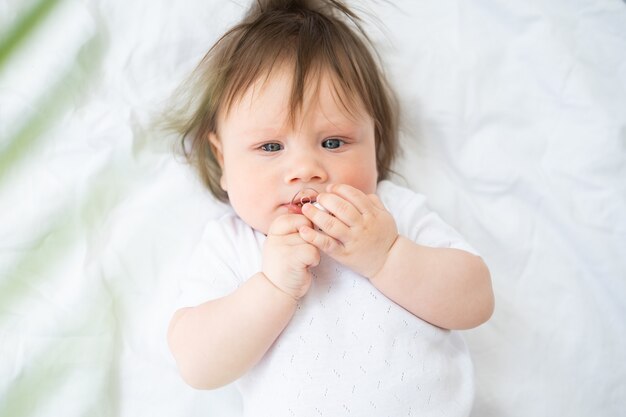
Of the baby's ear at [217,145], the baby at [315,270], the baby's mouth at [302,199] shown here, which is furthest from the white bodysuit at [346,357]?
the baby's ear at [217,145]

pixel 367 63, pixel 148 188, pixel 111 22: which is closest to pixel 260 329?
pixel 148 188

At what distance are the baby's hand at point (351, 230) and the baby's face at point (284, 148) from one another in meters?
0.07

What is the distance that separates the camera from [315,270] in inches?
43.1

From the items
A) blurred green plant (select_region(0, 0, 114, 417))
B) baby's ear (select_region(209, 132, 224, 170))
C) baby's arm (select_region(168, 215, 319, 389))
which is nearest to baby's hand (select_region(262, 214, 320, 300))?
baby's arm (select_region(168, 215, 319, 389))

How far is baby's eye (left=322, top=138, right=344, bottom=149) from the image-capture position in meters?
1.12

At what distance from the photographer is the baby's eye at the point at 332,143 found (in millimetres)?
1125

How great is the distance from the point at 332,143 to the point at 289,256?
0.79ft

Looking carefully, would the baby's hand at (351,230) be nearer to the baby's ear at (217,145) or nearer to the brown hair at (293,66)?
the brown hair at (293,66)

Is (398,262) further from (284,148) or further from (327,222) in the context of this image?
(284,148)

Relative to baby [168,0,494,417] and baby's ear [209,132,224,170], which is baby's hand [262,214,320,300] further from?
baby's ear [209,132,224,170]

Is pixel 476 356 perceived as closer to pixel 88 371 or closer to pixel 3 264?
pixel 88 371

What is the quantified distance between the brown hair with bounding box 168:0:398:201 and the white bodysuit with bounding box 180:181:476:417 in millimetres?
294

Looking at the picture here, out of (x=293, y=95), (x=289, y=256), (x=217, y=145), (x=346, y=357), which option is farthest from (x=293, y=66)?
(x=346, y=357)

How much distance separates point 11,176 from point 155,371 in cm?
47
